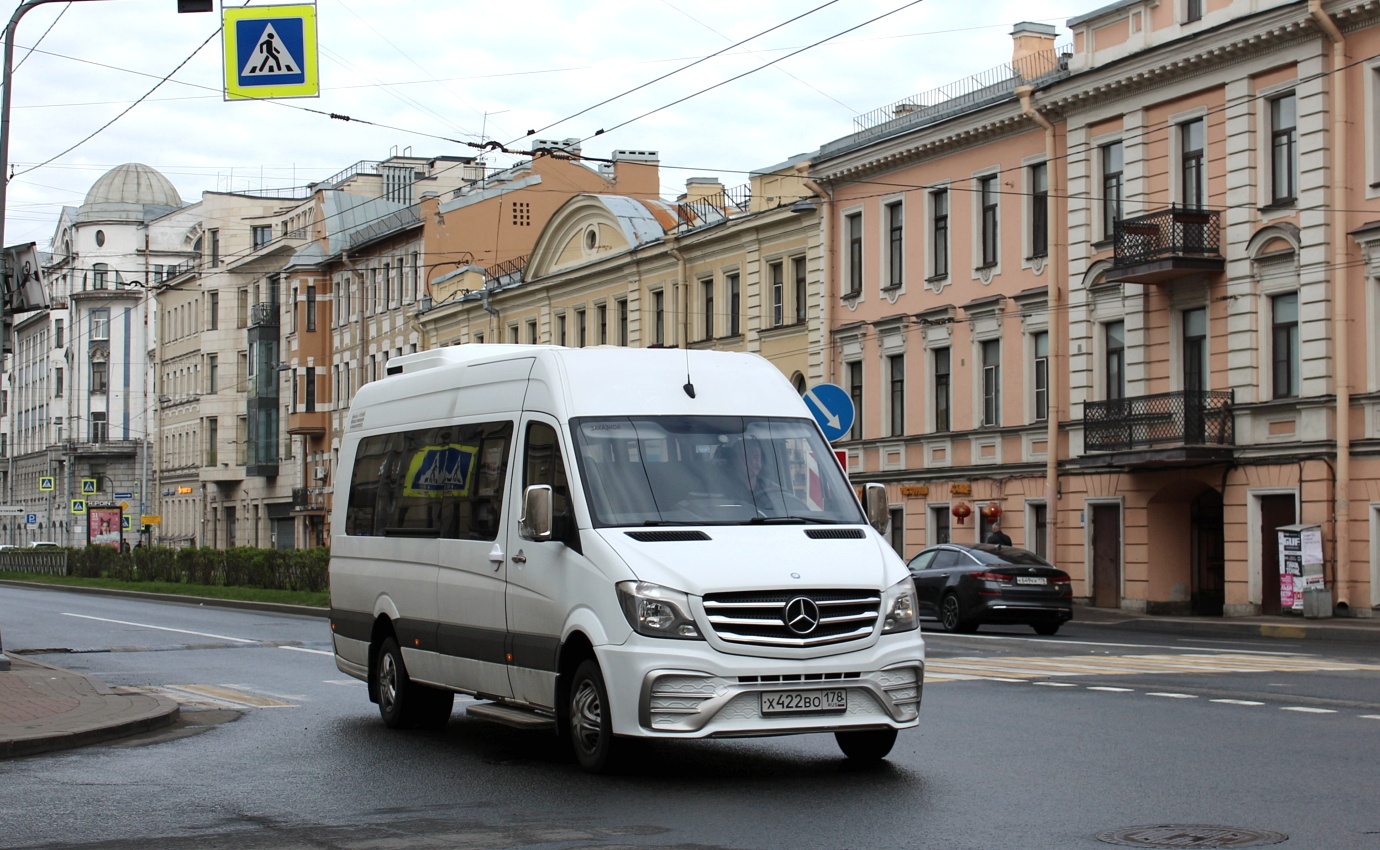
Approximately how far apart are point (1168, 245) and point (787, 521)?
24.2m

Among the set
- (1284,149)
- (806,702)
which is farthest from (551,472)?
(1284,149)

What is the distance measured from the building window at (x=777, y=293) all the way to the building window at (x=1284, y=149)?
1593 cm

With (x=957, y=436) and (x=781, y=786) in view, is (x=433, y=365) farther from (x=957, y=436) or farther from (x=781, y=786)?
(x=957, y=436)

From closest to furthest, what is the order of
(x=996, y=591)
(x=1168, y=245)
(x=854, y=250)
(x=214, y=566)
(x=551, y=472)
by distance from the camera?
(x=551, y=472)
(x=996, y=591)
(x=1168, y=245)
(x=854, y=250)
(x=214, y=566)

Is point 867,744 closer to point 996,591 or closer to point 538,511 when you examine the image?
point 538,511

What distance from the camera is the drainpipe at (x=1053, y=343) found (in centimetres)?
3659

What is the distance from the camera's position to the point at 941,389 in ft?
134

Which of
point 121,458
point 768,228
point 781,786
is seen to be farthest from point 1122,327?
point 121,458

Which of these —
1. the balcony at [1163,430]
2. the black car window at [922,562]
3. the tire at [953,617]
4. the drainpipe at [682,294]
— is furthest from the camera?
the drainpipe at [682,294]

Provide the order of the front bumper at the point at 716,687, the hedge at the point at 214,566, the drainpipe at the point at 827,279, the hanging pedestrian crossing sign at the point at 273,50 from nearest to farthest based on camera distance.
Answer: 1. the front bumper at the point at 716,687
2. the hanging pedestrian crossing sign at the point at 273,50
3. the hedge at the point at 214,566
4. the drainpipe at the point at 827,279

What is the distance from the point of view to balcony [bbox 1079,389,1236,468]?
106ft

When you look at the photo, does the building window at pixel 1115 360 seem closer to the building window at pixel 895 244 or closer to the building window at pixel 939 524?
the building window at pixel 939 524

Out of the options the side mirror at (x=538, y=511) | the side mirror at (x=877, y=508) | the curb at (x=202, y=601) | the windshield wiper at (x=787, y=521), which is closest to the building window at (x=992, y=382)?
the curb at (x=202, y=601)

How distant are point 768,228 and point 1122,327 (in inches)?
497
